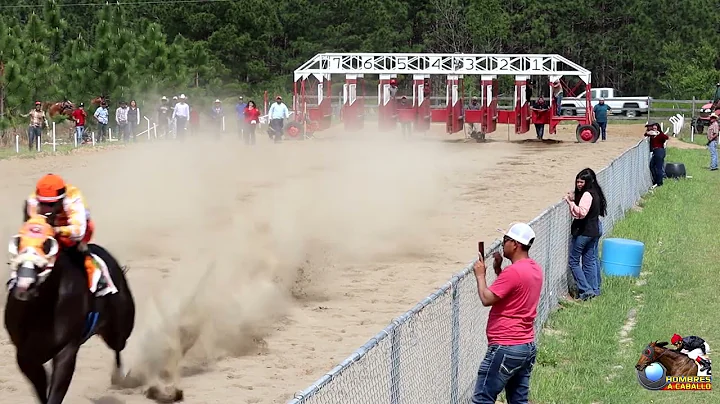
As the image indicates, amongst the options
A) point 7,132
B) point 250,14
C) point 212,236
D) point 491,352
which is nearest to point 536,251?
point 491,352

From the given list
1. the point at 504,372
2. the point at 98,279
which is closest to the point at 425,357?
the point at 504,372

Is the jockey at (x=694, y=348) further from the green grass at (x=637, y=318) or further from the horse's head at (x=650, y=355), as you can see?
the green grass at (x=637, y=318)

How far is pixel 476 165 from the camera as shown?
102 ft

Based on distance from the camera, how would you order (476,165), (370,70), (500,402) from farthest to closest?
(370,70), (476,165), (500,402)

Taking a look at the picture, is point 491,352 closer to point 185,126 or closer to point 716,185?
point 716,185

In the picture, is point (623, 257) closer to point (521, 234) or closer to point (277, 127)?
point (521, 234)

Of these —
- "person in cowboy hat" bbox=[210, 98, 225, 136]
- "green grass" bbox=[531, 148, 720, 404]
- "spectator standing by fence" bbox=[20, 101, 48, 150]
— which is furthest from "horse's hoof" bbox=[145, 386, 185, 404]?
"person in cowboy hat" bbox=[210, 98, 225, 136]

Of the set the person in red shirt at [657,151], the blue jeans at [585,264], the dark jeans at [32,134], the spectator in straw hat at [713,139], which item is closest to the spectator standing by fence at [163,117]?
the dark jeans at [32,134]

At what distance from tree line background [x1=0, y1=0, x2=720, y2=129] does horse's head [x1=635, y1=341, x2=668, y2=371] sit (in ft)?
150

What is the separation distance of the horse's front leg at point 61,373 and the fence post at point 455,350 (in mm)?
2855

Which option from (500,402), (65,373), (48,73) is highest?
(48,73)

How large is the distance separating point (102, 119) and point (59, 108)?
183 centimetres

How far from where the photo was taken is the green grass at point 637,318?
962 centimetres

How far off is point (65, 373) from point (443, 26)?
2670 inches
